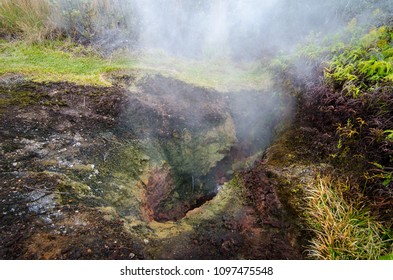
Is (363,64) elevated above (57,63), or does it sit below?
below

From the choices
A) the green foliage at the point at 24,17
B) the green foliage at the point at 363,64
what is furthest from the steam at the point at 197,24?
the green foliage at the point at 363,64

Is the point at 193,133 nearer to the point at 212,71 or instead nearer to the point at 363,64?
the point at 212,71

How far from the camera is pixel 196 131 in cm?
468

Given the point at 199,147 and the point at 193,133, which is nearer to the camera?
the point at 193,133

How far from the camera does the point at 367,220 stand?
2.79 meters

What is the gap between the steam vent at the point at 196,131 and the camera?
9.12 feet

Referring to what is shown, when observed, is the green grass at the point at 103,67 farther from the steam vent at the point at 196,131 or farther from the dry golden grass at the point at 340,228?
the dry golden grass at the point at 340,228

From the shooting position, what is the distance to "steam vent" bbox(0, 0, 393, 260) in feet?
9.12

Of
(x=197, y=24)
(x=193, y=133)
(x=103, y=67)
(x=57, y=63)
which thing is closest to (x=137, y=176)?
(x=193, y=133)

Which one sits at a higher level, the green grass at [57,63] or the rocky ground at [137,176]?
the green grass at [57,63]

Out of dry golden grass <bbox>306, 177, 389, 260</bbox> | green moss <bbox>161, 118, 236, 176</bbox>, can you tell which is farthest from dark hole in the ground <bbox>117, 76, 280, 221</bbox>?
dry golden grass <bbox>306, 177, 389, 260</bbox>

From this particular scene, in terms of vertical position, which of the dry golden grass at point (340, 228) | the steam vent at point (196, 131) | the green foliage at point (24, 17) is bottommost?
the dry golden grass at point (340, 228)

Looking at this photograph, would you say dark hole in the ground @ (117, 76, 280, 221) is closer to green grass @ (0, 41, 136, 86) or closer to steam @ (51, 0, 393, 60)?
green grass @ (0, 41, 136, 86)

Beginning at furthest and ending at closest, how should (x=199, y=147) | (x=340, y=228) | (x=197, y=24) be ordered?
1. (x=197, y=24)
2. (x=199, y=147)
3. (x=340, y=228)
